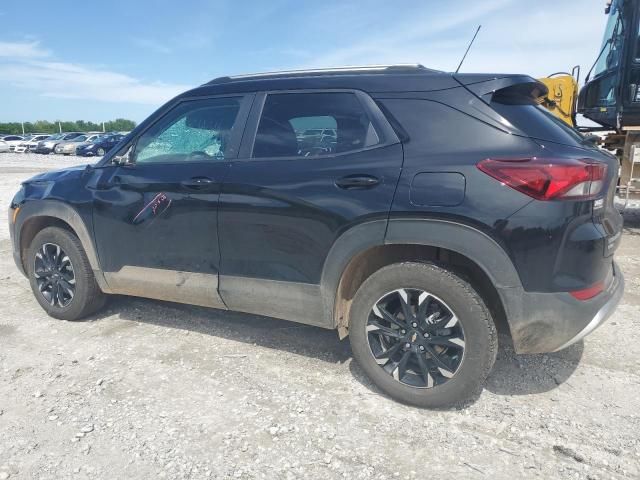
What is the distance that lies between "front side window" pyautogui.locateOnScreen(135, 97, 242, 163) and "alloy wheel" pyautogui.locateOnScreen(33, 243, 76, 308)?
1.19m

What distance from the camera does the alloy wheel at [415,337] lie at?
2.62 meters

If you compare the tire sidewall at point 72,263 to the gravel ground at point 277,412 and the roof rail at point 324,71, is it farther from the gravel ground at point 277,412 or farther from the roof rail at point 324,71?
the roof rail at point 324,71

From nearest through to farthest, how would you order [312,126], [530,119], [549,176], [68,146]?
1. [549,176]
2. [530,119]
3. [312,126]
4. [68,146]

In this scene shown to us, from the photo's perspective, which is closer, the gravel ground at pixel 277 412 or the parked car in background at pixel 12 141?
the gravel ground at pixel 277 412

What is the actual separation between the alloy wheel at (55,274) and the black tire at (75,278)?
0.03m

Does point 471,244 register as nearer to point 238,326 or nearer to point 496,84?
point 496,84

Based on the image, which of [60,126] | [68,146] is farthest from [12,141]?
[60,126]

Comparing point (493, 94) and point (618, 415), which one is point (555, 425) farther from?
point (493, 94)

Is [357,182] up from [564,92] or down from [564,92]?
down

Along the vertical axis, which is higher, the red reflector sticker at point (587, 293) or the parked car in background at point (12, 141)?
the parked car in background at point (12, 141)

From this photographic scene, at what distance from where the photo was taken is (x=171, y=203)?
3281 millimetres

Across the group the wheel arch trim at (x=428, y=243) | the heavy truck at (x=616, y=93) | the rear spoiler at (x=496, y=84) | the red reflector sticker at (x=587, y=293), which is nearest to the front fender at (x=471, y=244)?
the wheel arch trim at (x=428, y=243)

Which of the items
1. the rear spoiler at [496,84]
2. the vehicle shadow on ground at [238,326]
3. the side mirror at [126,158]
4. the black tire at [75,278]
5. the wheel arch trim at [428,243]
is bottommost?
the vehicle shadow on ground at [238,326]

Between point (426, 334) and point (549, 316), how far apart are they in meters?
0.65
